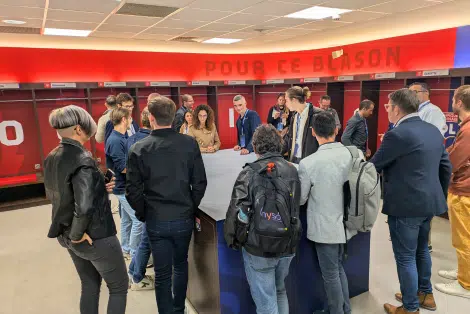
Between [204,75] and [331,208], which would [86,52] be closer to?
[204,75]

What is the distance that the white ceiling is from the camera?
4738 millimetres

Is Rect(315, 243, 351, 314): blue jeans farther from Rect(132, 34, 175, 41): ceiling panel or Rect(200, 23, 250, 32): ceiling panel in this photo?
Rect(132, 34, 175, 41): ceiling panel

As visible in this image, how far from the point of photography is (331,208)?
2.23 metres

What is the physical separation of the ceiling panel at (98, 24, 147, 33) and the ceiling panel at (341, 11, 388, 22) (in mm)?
3751

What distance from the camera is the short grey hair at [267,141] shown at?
1.99 meters

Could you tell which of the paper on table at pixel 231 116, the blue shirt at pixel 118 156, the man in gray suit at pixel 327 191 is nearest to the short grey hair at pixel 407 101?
the man in gray suit at pixel 327 191

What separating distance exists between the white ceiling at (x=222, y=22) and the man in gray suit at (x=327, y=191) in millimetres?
3220

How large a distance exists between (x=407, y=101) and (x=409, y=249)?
3.63 feet

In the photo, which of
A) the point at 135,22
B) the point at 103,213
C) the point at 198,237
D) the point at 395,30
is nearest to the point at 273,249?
the point at 198,237

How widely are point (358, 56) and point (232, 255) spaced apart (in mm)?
6262

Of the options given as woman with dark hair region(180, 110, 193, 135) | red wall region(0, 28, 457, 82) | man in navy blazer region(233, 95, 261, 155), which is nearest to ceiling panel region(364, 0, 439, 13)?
red wall region(0, 28, 457, 82)

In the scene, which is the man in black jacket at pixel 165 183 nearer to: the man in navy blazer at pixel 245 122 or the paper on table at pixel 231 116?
the man in navy blazer at pixel 245 122

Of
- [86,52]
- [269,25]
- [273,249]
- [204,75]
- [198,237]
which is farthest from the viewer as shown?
[204,75]

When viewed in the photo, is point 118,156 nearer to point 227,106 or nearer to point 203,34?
point 203,34
